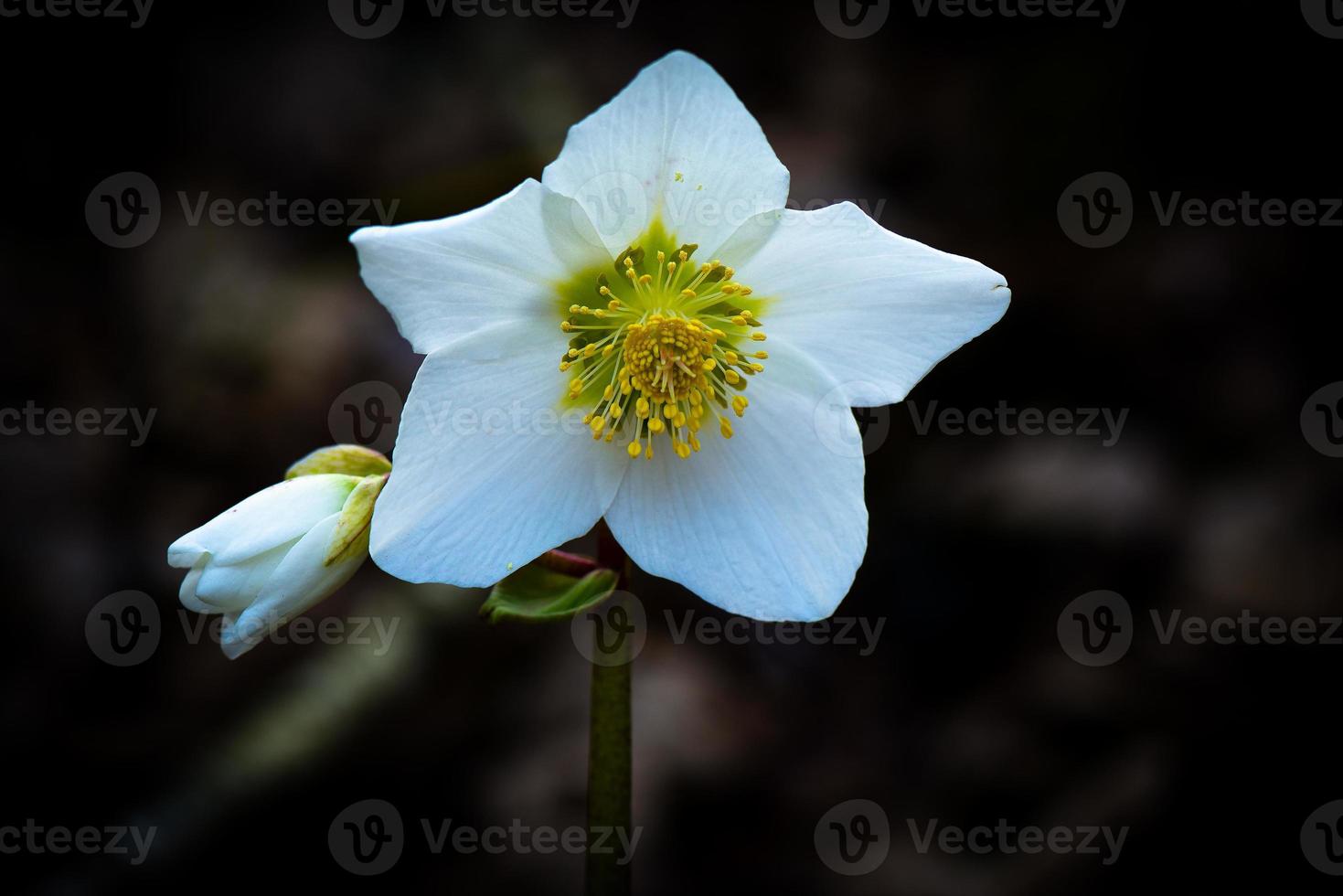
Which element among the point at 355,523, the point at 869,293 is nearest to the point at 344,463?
the point at 355,523

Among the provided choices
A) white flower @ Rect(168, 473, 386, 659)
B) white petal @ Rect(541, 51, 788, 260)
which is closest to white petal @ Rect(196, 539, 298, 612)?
white flower @ Rect(168, 473, 386, 659)

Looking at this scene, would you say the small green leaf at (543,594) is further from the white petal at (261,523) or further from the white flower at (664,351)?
the white petal at (261,523)

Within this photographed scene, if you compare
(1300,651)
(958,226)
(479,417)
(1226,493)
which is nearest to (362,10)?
(958,226)

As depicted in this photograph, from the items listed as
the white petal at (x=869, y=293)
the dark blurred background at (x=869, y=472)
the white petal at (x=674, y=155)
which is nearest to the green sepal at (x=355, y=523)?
the white petal at (x=674, y=155)

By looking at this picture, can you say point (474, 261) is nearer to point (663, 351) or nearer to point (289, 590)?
point (663, 351)

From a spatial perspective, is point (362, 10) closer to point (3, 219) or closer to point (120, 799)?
point (3, 219)
